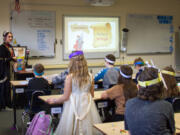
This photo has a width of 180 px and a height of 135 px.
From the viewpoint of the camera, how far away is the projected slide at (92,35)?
6984 mm

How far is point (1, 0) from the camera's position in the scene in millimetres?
6199

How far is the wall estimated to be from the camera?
21.2ft

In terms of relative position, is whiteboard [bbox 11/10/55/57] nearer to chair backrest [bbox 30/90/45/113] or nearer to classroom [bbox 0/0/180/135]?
classroom [bbox 0/0/180/135]

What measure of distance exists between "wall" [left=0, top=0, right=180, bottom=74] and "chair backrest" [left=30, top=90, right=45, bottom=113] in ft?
9.16

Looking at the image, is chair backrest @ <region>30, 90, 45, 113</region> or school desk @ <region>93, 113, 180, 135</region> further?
chair backrest @ <region>30, 90, 45, 113</region>

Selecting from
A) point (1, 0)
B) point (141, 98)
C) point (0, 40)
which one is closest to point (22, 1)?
point (1, 0)

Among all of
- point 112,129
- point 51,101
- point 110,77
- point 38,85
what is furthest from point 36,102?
point 112,129

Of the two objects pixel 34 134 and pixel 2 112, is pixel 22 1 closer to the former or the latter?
pixel 2 112

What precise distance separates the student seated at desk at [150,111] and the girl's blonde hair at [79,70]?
1273 mm

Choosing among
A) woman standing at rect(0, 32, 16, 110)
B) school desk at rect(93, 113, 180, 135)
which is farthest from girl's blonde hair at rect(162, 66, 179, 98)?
woman standing at rect(0, 32, 16, 110)

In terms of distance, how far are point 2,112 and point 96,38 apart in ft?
10.2

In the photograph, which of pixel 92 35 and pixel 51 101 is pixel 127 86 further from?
pixel 92 35

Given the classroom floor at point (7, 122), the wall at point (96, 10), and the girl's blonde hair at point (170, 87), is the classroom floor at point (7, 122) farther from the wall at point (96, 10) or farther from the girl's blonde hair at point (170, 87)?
the girl's blonde hair at point (170, 87)

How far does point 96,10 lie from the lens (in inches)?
284
